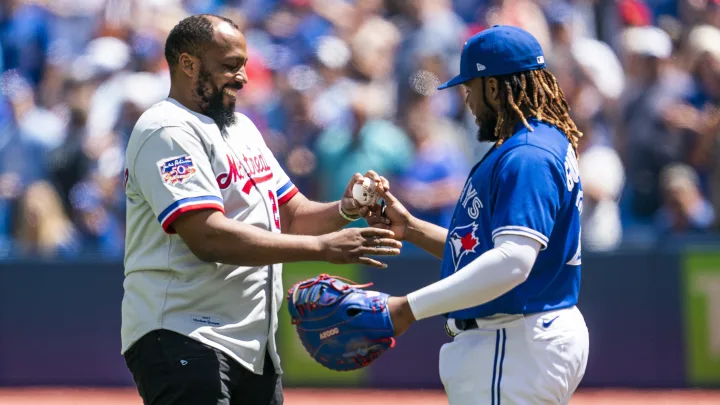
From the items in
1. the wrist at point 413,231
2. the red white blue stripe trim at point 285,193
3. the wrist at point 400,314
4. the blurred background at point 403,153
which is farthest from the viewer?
the blurred background at point 403,153

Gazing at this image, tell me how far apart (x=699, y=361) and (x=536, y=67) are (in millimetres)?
5833

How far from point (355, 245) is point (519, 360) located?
28.7 inches

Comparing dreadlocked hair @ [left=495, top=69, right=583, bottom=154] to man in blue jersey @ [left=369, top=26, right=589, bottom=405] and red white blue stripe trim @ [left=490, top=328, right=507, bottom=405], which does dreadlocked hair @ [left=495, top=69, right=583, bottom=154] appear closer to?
man in blue jersey @ [left=369, top=26, right=589, bottom=405]

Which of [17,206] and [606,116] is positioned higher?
[606,116]

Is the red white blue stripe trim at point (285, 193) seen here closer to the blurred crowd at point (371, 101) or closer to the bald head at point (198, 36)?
the bald head at point (198, 36)

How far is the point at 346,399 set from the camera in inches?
356

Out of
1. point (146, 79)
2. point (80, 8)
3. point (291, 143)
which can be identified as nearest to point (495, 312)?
point (291, 143)

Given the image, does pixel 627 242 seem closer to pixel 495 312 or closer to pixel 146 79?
pixel 146 79

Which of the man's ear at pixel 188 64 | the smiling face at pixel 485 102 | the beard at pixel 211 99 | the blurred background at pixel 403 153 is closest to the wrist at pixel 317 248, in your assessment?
the beard at pixel 211 99

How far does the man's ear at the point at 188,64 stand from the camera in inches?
162

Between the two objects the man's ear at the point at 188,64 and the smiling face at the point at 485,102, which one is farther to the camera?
the man's ear at the point at 188,64

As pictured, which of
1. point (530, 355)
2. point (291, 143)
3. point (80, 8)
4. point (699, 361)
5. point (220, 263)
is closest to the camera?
point (530, 355)

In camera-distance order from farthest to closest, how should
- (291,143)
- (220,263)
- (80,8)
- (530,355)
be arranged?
(80,8) → (291,143) → (220,263) → (530,355)

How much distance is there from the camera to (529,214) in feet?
11.6
